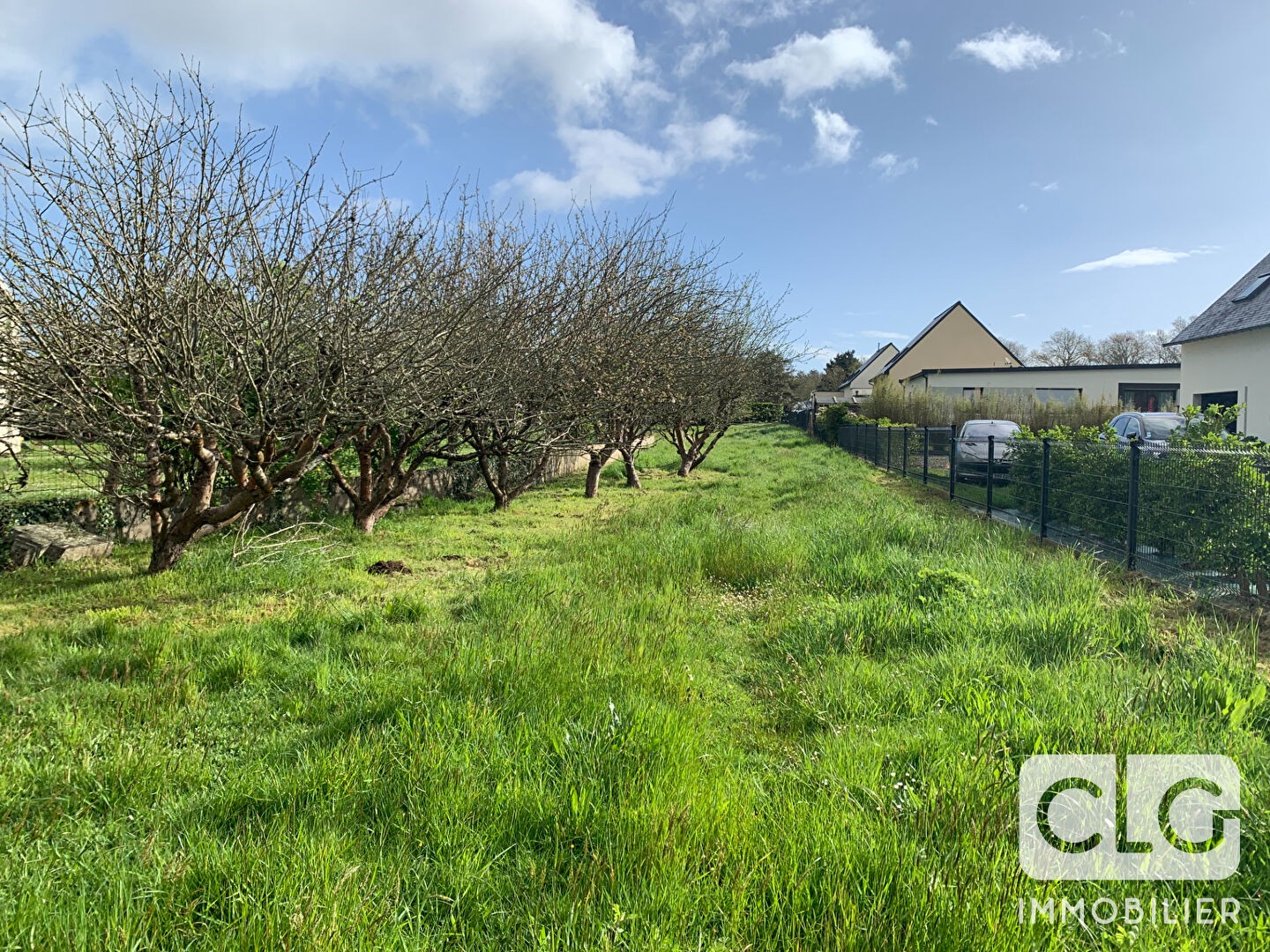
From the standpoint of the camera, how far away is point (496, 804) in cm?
227

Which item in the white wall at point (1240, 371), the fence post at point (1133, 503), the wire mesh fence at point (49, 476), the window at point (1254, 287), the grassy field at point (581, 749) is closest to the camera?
the grassy field at point (581, 749)

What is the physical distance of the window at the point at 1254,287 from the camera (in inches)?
698

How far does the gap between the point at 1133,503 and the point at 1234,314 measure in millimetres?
17284

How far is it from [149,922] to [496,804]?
0.99 m

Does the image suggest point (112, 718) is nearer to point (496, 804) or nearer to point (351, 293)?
point (496, 804)

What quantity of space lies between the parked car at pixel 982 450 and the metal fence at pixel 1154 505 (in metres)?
0.29

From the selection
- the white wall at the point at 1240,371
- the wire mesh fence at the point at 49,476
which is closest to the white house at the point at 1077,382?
the white wall at the point at 1240,371

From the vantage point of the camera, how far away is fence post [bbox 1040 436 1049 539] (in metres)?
8.19

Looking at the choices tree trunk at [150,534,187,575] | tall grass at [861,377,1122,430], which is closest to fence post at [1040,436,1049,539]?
tree trunk at [150,534,187,575]

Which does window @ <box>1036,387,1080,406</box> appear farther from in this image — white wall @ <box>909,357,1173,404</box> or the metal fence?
the metal fence

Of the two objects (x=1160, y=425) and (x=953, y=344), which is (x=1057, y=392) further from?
(x=1160, y=425)

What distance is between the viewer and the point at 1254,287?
17.9m

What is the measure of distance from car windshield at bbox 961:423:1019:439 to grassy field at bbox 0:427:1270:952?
1126 centimetres

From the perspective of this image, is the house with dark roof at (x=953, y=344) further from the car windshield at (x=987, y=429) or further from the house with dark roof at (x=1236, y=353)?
the car windshield at (x=987, y=429)
